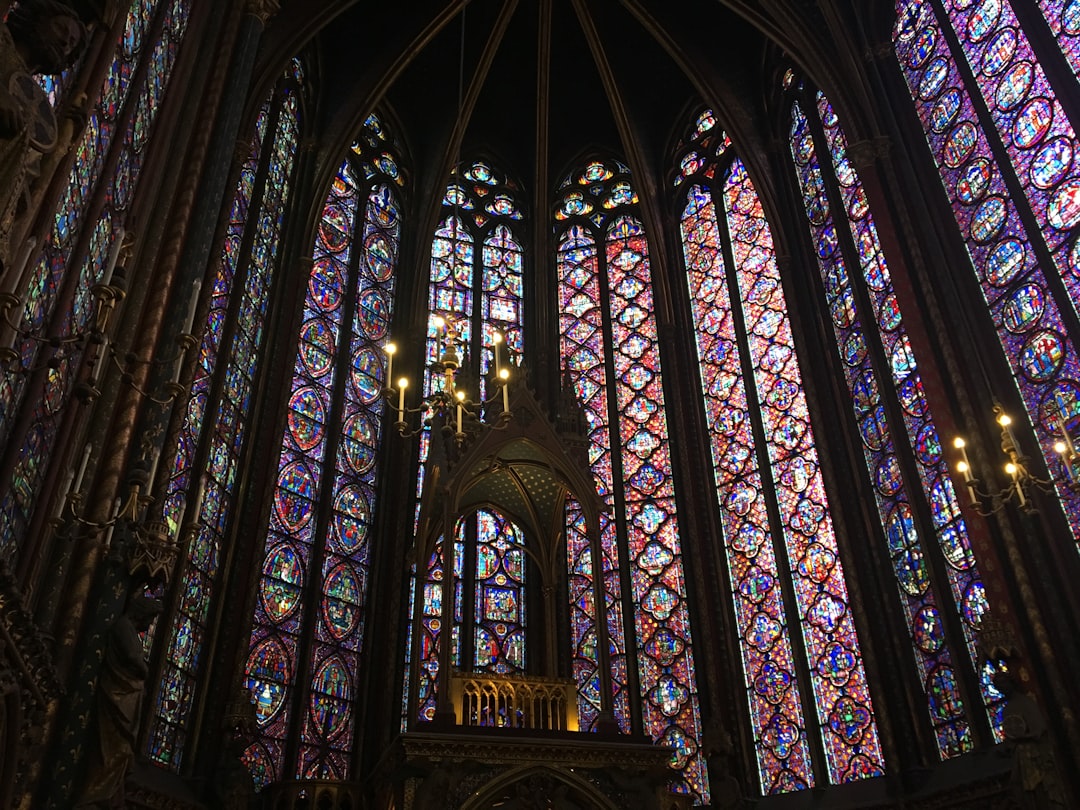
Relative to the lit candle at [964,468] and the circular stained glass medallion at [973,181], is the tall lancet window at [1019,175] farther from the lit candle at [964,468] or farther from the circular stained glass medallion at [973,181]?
the lit candle at [964,468]

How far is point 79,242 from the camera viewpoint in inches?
278

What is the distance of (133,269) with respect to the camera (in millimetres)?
8227

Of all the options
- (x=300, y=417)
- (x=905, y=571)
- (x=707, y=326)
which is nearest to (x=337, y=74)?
(x=300, y=417)

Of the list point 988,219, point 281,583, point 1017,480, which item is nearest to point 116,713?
point 281,583

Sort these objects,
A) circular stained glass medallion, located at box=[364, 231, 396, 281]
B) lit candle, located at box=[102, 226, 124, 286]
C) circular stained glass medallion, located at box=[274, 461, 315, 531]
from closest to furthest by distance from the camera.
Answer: lit candle, located at box=[102, 226, 124, 286]
circular stained glass medallion, located at box=[274, 461, 315, 531]
circular stained glass medallion, located at box=[364, 231, 396, 281]

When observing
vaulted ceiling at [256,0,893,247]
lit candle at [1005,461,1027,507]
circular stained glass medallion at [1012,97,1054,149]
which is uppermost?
vaulted ceiling at [256,0,893,247]

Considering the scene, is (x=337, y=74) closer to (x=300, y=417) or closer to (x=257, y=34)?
(x=257, y=34)

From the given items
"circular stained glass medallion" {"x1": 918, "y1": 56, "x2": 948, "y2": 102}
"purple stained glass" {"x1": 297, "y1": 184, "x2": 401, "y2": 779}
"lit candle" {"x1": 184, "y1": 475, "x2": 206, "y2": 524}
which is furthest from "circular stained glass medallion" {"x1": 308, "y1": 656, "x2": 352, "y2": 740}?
"circular stained glass medallion" {"x1": 918, "y1": 56, "x2": 948, "y2": 102}

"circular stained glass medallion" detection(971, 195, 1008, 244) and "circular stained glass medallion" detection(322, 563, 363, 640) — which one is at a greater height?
"circular stained glass medallion" detection(971, 195, 1008, 244)

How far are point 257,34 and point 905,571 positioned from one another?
9199mm

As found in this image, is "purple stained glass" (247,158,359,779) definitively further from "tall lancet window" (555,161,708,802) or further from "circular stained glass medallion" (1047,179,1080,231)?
"circular stained glass medallion" (1047,179,1080,231)

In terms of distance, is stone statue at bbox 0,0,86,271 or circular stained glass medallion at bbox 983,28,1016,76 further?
circular stained glass medallion at bbox 983,28,1016,76

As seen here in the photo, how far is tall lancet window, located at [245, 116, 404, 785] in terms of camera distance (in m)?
10.5

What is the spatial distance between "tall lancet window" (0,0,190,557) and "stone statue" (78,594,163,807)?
94 cm
